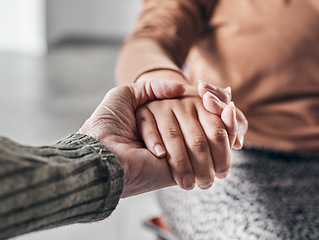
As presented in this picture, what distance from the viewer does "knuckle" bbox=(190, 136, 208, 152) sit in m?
0.50

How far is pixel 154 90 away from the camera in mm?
571

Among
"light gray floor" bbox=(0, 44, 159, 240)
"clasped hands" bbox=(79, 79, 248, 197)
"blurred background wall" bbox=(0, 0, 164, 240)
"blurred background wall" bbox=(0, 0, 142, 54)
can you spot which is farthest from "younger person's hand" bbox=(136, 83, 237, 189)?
"blurred background wall" bbox=(0, 0, 142, 54)

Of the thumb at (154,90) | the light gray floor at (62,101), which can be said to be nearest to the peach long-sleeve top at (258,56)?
the thumb at (154,90)

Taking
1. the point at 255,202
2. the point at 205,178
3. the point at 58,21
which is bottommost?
the point at 58,21

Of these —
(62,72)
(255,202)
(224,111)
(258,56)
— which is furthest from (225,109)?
(62,72)

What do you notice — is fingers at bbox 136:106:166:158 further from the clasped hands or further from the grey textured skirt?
the grey textured skirt

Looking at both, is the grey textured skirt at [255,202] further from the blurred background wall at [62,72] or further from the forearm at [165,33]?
the blurred background wall at [62,72]

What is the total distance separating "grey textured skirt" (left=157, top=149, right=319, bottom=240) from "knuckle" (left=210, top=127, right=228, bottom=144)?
0.49 ft

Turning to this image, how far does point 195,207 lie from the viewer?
663 millimetres

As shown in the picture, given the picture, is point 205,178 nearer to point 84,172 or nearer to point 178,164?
point 178,164

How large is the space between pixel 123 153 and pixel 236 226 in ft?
0.72

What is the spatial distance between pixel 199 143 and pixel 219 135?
0.03 meters

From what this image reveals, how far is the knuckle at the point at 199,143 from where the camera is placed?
0.50 metres

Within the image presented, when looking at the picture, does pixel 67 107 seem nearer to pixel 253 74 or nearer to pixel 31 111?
pixel 31 111
